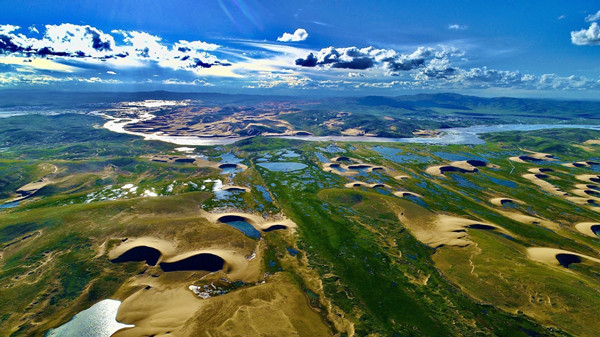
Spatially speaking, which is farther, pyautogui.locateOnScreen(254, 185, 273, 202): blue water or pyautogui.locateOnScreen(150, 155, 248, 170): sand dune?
pyautogui.locateOnScreen(150, 155, 248, 170): sand dune

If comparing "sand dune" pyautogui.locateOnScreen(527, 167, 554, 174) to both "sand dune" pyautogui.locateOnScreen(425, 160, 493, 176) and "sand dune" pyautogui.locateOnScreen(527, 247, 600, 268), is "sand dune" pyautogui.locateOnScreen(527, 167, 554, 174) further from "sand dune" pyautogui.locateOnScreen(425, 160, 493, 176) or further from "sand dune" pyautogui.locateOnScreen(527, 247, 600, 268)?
"sand dune" pyautogui.locateOnScreen(527, 247, 600, 268)

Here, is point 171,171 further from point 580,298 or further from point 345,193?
point 580,298

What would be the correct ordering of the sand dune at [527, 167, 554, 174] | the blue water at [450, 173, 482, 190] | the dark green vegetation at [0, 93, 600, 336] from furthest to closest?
the sand dune at [527, 167, 554, 174] → the blue water at [450, 173, 482, 190] → the dark green vegetation at [0, 93, 600, 336]

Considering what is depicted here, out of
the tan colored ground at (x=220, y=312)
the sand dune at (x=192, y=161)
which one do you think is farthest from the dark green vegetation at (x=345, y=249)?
the sand dune at (x=192, y=161)

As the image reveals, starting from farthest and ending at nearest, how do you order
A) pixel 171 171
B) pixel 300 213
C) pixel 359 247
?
1. pixel 171 171
2. pixel 300 213
3. pixel 359 247

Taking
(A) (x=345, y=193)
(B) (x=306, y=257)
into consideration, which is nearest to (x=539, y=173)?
(A) (x=345, y=193)

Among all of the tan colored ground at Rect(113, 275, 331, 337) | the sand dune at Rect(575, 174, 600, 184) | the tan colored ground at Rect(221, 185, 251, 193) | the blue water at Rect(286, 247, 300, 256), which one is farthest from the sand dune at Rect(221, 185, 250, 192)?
the sand dune at Rect(575, 174, 600, 184)

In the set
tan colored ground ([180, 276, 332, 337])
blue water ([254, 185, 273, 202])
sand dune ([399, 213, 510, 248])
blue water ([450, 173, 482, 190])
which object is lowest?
blue water ([450, 173, 482, 190])

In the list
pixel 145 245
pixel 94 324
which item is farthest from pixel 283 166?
pixel 94 324
